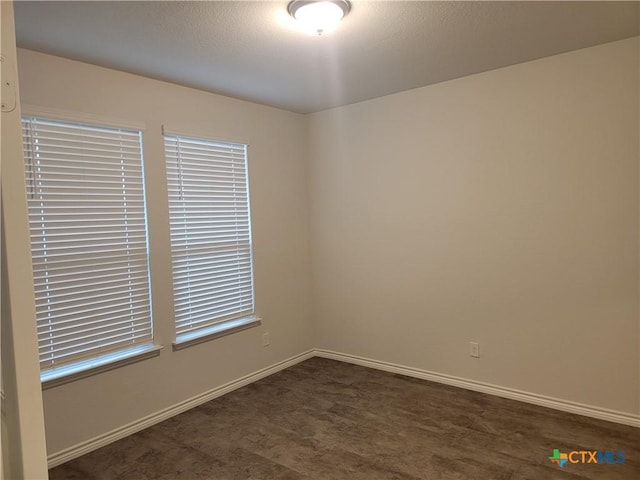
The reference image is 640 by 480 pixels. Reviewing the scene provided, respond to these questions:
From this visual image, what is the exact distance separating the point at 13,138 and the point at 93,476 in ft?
6.78

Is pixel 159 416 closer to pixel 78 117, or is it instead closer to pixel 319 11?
pixel 78 117

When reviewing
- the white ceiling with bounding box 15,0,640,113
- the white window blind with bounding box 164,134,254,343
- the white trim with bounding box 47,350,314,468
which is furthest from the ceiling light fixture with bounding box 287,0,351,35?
the white trim with bounding box 47,350,314,468

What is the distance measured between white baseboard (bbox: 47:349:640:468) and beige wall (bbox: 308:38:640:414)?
0.06 meters

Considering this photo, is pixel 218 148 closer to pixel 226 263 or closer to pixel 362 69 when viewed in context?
pixel 226 263

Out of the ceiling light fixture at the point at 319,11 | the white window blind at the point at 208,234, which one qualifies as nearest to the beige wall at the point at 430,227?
the white window blind at the point at 208,234

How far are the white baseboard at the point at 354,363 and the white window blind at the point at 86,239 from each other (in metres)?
0.54

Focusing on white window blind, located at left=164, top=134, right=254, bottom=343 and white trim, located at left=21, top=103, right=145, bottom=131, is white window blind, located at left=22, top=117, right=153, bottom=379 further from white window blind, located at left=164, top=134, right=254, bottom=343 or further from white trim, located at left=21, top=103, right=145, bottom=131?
white window blind, located at left=164, top=134, right=254, bottom=343

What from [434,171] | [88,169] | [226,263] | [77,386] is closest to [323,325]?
[226,263]

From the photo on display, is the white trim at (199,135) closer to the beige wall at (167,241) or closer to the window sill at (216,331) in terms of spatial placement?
the beige wall at (167,241)

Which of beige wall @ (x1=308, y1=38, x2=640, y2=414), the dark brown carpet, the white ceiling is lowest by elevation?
the dark brown carpet

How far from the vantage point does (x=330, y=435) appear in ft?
9.27

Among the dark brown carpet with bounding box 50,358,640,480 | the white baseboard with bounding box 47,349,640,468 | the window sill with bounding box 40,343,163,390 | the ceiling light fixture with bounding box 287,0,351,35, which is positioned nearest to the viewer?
the ceiling light fixture with bounding box 287,0,351,35

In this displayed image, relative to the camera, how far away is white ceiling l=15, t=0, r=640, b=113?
210 centimetres

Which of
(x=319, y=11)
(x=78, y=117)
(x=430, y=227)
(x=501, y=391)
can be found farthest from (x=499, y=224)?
(x=78, y=117)
